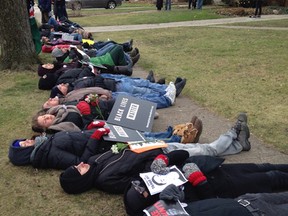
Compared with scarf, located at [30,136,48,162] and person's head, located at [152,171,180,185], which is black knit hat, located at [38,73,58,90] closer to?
scarf, located at [30,136,48,162]

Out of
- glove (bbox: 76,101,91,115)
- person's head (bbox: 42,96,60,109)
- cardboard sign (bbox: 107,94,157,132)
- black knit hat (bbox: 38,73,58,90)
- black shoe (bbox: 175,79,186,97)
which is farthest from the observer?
black knit hat (bbox: 38,73,58,90)

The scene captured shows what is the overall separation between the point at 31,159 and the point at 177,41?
8.89 m

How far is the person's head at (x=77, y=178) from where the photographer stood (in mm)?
3588

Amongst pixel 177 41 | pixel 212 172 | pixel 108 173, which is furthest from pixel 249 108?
pixel 177 41

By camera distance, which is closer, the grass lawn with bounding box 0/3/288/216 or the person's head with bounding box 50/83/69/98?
the grass lawn with bounding box 0/3/288/216

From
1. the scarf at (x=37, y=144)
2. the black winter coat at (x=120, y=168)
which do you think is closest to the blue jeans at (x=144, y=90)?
the scarf at (x=37, y=144)

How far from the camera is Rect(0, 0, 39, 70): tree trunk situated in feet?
26.5

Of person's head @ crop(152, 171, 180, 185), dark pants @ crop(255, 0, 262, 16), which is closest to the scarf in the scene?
person's head @ crop(152, 171, 180, 185)

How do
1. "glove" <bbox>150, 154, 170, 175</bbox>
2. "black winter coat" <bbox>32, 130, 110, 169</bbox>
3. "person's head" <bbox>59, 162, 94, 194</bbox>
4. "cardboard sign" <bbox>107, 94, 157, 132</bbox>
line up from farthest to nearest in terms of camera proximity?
"cardboard sign" <bbox>107, 94, 157, 132</bbox> < "black winter coat" <bbox>32, 130, 110, 169</bbox> < "person's head" <bbox>59, 162, 94, 194</bbox> < "glove" <bbox>150, 154, 170, 175</bbox>

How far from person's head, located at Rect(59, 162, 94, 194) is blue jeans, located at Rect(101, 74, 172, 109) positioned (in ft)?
7.53

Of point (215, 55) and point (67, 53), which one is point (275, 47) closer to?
point (215, 55)

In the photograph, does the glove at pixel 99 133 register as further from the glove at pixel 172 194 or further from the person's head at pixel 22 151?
the glove at pixel 172 194

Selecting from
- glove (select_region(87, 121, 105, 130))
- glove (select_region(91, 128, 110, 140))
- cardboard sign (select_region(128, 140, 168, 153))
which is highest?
glove (select_region(91, 128, 110, 140))

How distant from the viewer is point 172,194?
3006mm
